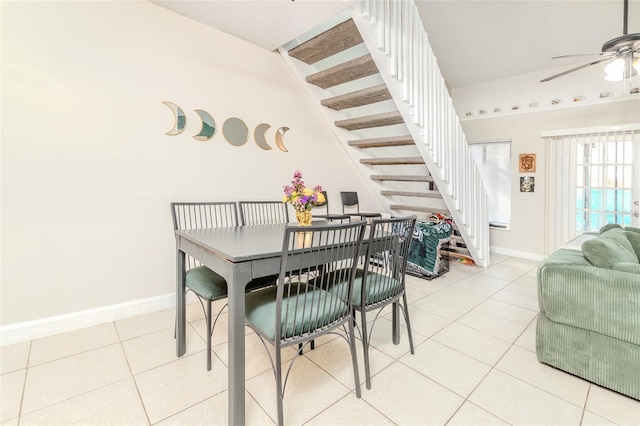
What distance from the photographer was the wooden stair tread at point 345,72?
2.84 metres

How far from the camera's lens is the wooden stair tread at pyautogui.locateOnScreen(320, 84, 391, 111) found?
3.03 m

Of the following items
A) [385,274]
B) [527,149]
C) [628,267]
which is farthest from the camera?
[527,149]

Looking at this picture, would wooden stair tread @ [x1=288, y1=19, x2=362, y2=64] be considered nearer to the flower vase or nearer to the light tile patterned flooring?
the flower vase

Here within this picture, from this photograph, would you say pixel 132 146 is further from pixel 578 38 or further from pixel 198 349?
pixel 578 38

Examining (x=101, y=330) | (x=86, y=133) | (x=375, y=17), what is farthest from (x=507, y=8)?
(x=101, y=330)

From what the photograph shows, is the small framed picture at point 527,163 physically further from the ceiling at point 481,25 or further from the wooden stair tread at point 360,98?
the wooden stair tread at point 360,98

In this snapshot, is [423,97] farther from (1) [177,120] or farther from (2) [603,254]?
(1) [177,120]

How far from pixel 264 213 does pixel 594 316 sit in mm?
2661

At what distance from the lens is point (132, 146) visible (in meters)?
2.61

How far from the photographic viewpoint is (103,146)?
2479 millimetres

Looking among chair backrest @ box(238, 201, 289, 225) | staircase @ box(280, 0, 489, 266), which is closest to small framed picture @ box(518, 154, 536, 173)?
staircase @ box(280, 0, 489, 266)

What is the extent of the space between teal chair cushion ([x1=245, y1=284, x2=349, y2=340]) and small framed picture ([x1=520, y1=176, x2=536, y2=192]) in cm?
427

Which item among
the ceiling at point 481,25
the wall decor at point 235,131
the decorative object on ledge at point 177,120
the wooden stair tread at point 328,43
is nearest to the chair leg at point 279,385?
the decorative object on ledge at point 177,120

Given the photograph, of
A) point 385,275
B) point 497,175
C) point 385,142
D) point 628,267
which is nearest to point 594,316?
point 628,267
